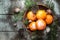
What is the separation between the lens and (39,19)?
121cm

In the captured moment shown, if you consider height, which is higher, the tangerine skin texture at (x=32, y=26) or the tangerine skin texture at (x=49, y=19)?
the tangerine skin texture at (x=49, y=19)

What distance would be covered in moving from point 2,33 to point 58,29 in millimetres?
433

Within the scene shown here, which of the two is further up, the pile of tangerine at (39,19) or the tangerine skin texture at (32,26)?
the pile of tangerine at (39,19)

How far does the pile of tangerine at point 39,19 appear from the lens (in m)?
1.20

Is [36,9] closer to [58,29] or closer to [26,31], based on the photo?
[26,31]

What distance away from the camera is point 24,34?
1364mm

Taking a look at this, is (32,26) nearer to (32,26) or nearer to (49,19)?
(32,26)

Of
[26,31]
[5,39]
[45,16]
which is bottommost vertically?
[5,39]

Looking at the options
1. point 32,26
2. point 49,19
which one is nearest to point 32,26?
point 32,26

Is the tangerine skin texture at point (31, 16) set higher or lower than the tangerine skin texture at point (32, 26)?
higher

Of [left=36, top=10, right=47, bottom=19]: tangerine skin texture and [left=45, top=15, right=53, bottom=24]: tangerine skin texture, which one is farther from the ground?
[left=36, top=10, right=47, bottom=19]: tangerine skin texture

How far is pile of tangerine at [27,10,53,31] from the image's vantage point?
1200 millimetres

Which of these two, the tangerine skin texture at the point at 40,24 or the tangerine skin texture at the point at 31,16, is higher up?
the tangerine skin texture at the point at 31,16

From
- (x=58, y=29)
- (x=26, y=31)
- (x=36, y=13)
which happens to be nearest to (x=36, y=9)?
(x=36, y=13)
